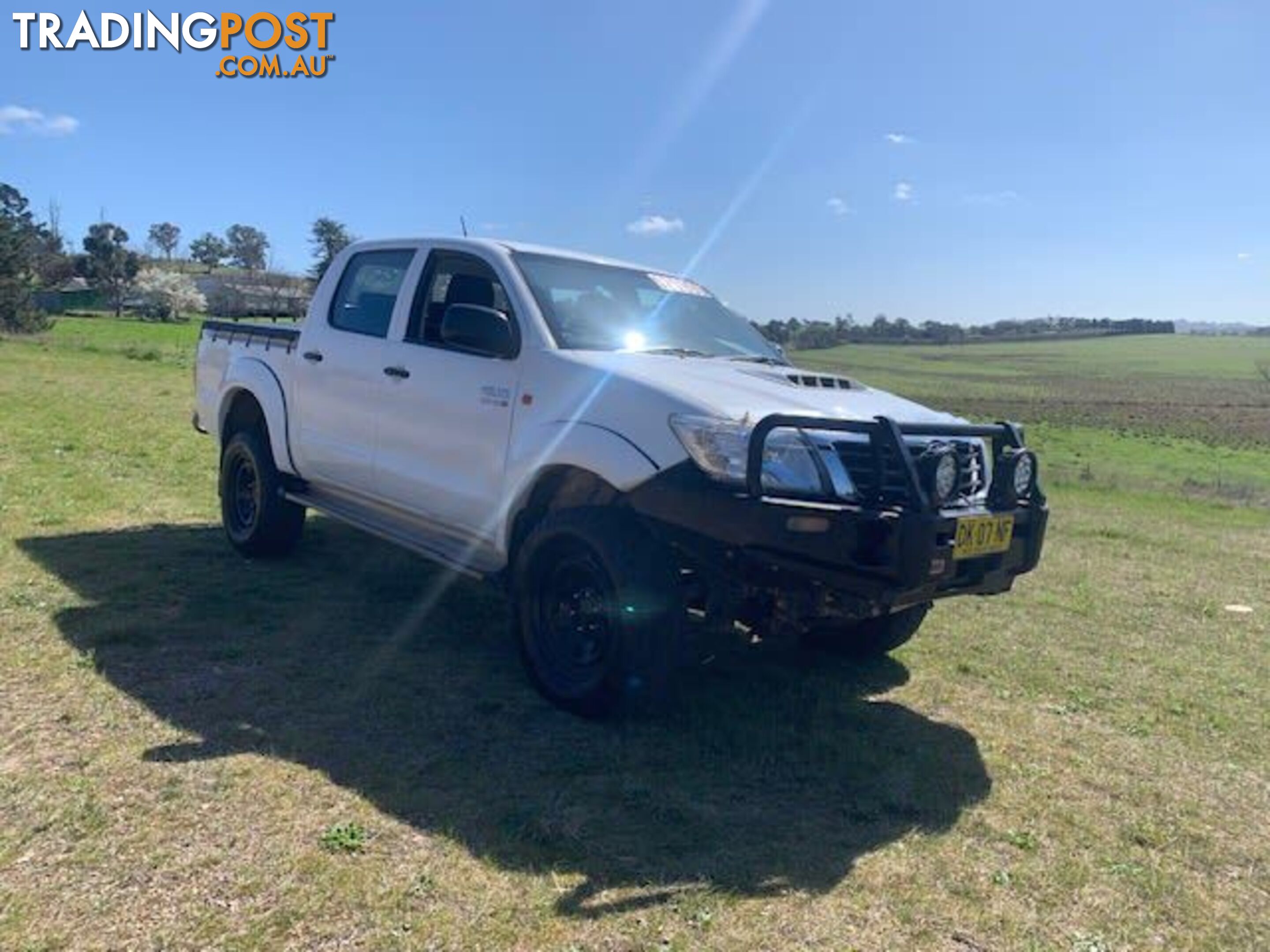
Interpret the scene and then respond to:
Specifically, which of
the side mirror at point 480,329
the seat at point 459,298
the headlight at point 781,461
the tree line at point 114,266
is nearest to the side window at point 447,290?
the seat at point 459,298

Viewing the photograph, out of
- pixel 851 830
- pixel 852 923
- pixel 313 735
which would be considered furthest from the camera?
pixel 313 735

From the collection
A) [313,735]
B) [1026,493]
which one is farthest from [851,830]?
[313,735]

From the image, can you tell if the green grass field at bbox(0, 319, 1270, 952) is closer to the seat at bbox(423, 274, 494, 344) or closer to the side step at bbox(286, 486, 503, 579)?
the side step at bbox(286, 486, 503, 579)

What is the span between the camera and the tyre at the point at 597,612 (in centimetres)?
395

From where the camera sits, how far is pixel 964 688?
203 inches

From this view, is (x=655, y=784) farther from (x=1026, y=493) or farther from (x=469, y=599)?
(x=469, y=599)

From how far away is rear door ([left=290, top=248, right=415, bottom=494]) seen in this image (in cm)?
550

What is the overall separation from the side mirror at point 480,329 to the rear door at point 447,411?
58 mm

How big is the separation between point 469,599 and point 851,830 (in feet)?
10.3

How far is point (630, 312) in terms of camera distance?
5.09m

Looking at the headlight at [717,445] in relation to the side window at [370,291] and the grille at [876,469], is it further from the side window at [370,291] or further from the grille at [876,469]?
the side window at [370,291]

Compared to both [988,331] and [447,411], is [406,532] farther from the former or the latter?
[988,331]

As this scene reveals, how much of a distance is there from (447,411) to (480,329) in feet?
1.86

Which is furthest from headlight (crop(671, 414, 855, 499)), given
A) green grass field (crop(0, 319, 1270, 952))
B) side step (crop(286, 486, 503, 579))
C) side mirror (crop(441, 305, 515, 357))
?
side step (crop(286, 486, 503, 579))
